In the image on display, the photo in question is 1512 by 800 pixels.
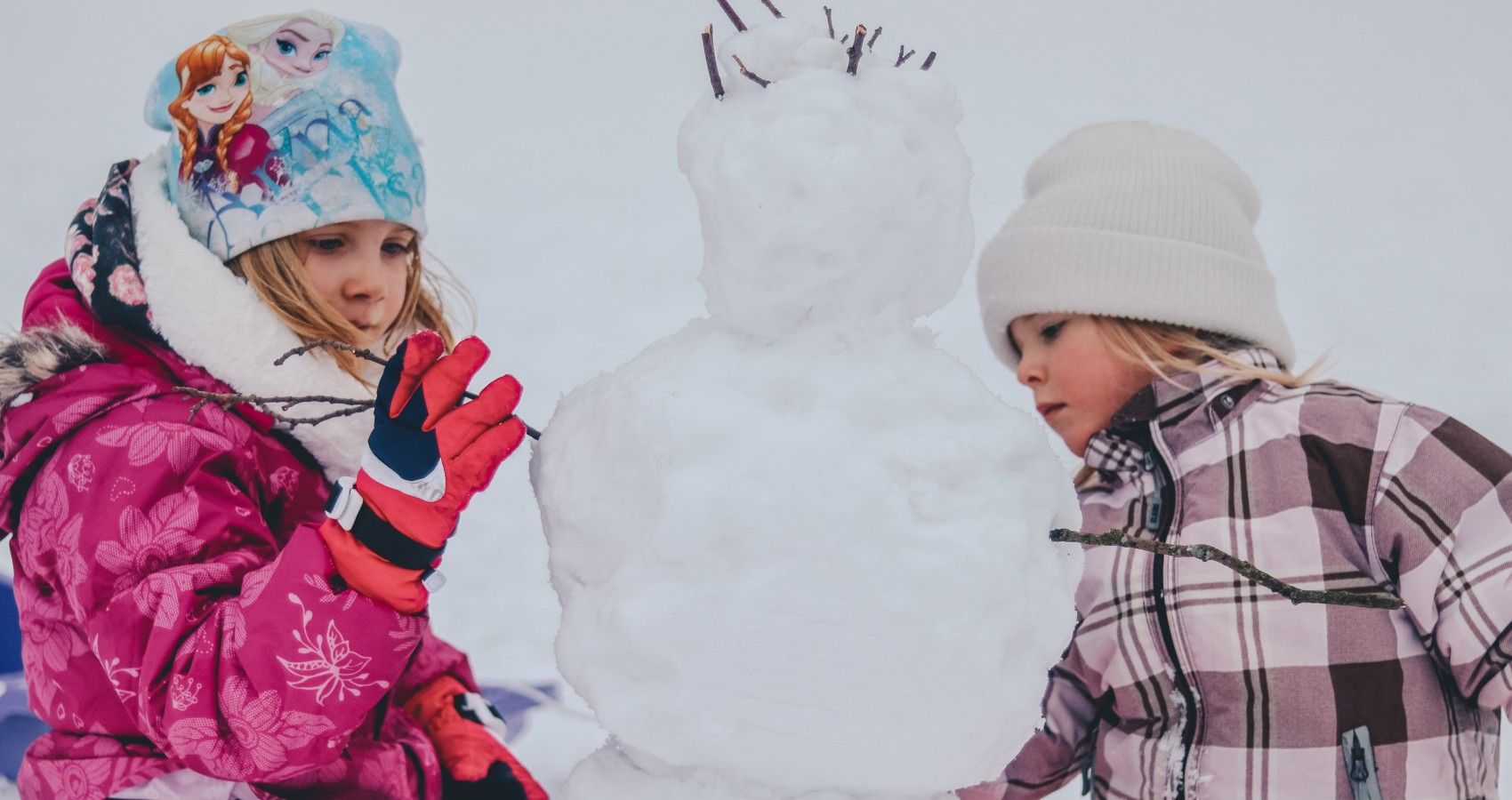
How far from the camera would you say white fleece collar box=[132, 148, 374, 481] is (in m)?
1.05

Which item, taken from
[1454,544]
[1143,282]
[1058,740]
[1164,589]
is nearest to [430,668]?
[1058,740]

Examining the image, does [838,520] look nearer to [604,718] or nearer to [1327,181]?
[604,718]

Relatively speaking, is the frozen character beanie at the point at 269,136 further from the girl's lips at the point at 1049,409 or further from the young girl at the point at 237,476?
the girl's lips at the point at 1049,409

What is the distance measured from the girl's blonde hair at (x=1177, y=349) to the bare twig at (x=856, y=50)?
720 millimetres

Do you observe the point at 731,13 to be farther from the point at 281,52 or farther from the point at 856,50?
the point at 281,52

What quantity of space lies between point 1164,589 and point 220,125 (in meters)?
1.19

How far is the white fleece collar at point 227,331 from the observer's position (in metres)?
1.05

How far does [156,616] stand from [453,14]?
3058mm

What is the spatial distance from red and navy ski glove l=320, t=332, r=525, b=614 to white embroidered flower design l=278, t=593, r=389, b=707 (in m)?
0.08

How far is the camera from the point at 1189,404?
4.32 feet

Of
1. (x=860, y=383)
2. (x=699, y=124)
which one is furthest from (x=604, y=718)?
(x=699, y=124)

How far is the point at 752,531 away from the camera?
0.68m

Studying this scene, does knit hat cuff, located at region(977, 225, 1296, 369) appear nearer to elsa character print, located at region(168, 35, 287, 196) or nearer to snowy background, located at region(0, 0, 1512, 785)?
elsa character print, located at region(168, 35, 287, 196)

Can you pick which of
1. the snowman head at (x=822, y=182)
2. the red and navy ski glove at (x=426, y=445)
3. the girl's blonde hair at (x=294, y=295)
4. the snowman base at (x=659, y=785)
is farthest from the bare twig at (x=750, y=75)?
the girl's blonde hair at (x=294, y=295)
